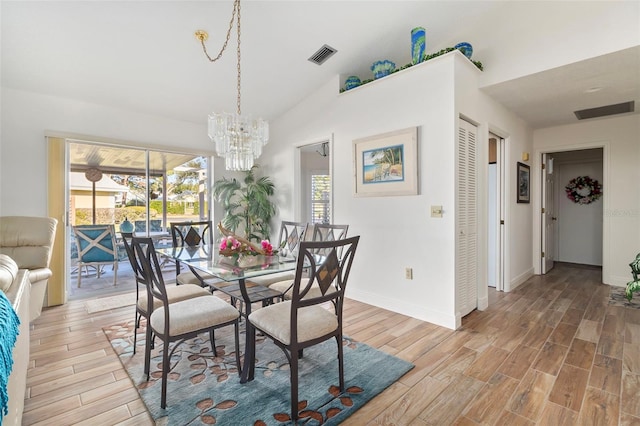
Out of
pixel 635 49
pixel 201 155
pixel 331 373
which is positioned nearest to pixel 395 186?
pixel 331 373

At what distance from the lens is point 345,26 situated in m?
3.09

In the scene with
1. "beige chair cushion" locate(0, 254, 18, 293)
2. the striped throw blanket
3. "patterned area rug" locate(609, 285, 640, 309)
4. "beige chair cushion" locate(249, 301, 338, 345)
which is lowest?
"patterned area rug" locate(609, 285, 640, 309)

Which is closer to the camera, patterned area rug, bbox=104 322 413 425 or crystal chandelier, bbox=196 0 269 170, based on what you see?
patterned area rug, bbox=104 322 413 425

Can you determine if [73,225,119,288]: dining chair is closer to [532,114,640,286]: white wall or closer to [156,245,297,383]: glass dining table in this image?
[156,245,297,383]: glass dining table

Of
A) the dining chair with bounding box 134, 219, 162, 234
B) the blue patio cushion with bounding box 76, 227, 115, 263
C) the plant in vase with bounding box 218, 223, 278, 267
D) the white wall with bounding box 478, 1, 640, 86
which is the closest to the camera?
the plant in vase with bounding box 218, 223, 278, 267

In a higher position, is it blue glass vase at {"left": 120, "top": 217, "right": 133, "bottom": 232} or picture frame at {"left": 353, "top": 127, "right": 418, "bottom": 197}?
picture frame at {"left": 353, "top": 127, "right": 418, "bottom": 197}

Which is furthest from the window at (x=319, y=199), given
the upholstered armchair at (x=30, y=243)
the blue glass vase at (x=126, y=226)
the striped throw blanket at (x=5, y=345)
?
the striped throw blanket at (x=5, y=345)

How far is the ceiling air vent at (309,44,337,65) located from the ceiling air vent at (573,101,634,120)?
350 centimetres

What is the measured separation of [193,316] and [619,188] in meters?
5.71

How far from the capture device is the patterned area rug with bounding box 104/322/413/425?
5.48 ft

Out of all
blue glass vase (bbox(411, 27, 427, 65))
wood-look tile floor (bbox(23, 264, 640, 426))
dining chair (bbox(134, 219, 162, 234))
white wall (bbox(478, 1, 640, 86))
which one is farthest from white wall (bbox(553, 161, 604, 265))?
dining chair (bbox(134, 219, 162, 234))

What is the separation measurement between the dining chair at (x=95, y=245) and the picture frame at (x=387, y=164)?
3.53m

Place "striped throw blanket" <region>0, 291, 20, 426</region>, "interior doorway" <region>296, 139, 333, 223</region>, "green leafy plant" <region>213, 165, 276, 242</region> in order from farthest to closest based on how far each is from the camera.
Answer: "interior doorway" <region>296, 139, 333, 223</region> < "green leafy plant" <region>213, 165, 276, 242</region> < "striped throw blanket" <region>0, 291, 20, 426</region>

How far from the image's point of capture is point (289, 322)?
1757 mm
